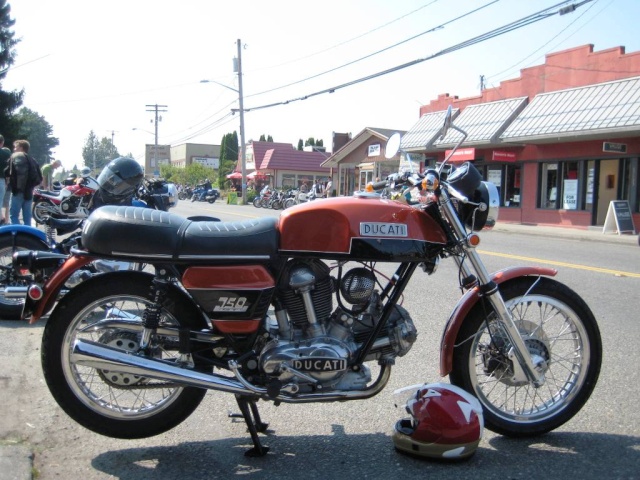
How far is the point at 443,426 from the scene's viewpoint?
3170 millimetres

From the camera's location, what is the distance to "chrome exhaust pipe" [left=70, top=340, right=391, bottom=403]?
3.16 meters

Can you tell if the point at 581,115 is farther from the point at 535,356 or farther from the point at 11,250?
the point at 535,356

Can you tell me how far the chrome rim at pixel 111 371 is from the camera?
3229mm

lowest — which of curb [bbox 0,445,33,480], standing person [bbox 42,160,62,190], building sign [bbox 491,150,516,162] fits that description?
curb [bbox 0,445,33,480]

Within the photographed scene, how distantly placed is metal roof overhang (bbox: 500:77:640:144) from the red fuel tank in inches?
722

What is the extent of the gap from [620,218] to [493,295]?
1838cm

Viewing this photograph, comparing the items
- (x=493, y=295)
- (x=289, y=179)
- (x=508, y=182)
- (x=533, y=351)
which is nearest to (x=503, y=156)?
(x=508, y=182)

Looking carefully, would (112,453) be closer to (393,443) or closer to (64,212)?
(393,443)

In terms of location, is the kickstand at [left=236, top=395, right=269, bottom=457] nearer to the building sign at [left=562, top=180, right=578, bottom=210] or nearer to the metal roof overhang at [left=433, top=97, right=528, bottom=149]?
the metal roof overhang at [left=433, top=97, right=528, bottom=149]

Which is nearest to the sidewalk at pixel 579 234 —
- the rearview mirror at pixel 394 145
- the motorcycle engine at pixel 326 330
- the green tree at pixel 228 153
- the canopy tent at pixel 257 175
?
the rearview mirror at pixel 394 145

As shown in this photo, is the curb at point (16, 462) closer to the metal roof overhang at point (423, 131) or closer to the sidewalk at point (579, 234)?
the sidewalk at point (579, 234)

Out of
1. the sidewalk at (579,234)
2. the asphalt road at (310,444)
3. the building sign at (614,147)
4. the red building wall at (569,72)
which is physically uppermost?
the red building wall at (569,72)

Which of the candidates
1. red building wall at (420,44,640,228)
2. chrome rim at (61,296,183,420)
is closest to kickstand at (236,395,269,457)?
chrome rim at (61,296,183,420)

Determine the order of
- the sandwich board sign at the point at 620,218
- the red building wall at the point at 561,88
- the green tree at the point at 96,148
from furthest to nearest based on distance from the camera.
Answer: the green tree at the point at 96,148
the red building wall at the point at 561,88
the sandwich board sign at the point at 620,218
